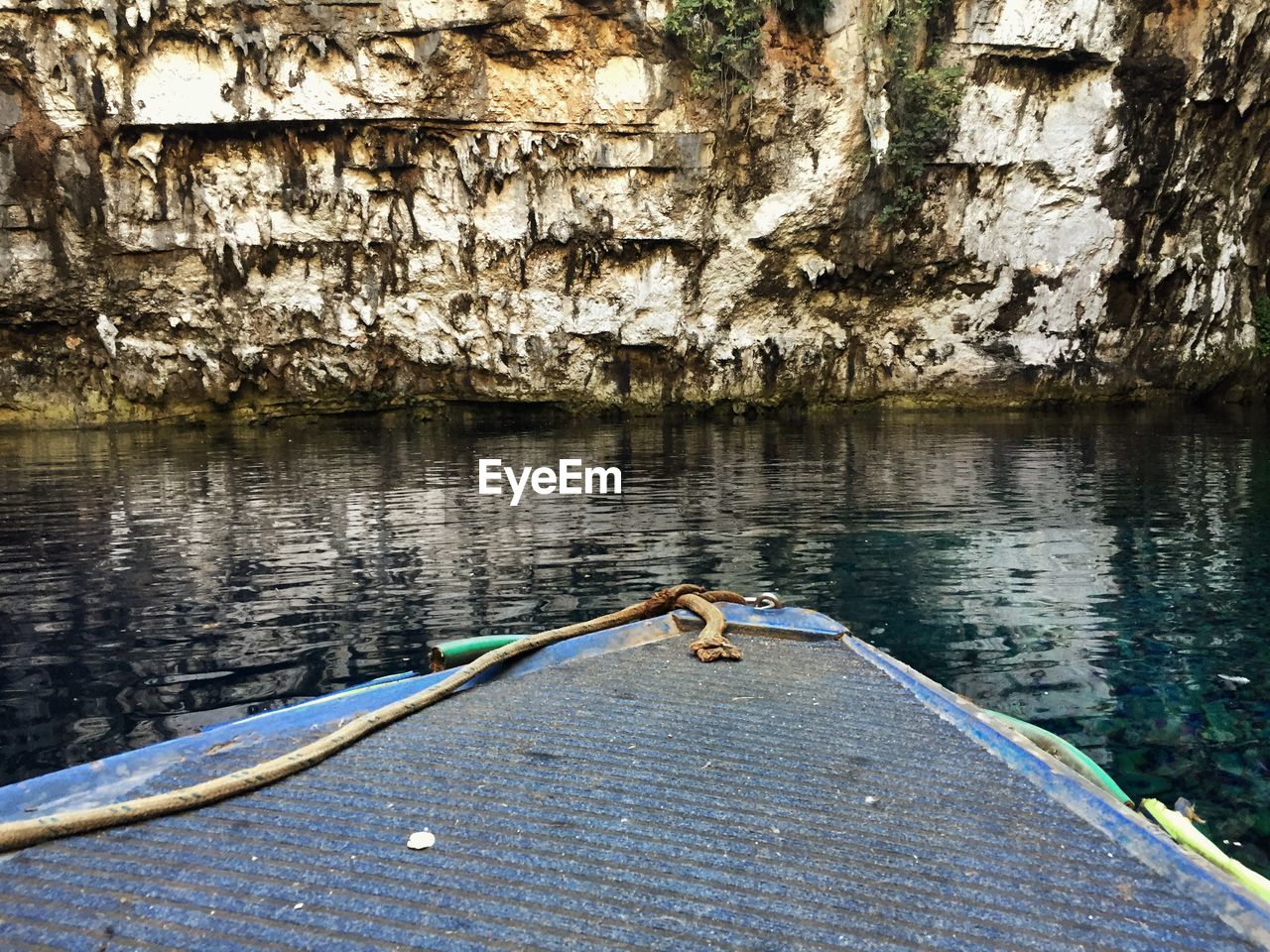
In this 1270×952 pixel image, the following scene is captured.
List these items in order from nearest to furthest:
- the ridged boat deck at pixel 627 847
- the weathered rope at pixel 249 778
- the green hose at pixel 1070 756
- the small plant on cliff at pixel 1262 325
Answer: the ridged boat deck at pixel 627 847, the weathered rope at pixel 249 778, the green hose at pixel 1070 756, the small plant on cliff at pixel 1262 325

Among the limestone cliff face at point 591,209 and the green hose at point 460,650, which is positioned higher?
the limestone cliff face at point 591,209

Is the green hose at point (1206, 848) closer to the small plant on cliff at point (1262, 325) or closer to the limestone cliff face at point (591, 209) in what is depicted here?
the limestone cliff face at point (591, 209)

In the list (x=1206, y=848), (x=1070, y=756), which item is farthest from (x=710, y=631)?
(x=1206, y=848)

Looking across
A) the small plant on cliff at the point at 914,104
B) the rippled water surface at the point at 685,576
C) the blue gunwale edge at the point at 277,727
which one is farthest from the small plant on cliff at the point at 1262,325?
the blue gunwale edge at the point at 277,727

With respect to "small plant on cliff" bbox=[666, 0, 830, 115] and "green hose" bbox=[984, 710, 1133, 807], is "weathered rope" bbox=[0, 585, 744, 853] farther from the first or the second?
"small plant on cliff" bbox=[666, 0, 830, 115]

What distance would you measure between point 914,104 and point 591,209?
26.2ft

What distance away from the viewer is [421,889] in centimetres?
168

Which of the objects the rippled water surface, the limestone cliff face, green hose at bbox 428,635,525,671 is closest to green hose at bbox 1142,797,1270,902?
the rippled water surface

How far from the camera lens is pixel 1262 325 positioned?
73.5 feet

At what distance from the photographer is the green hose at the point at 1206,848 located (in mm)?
1729

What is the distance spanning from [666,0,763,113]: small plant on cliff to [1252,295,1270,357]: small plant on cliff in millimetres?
14780

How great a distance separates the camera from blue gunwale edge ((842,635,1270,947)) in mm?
1563

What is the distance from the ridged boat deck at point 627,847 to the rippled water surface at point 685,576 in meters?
1.70

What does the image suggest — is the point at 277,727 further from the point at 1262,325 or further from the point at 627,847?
the point at 1262,325
